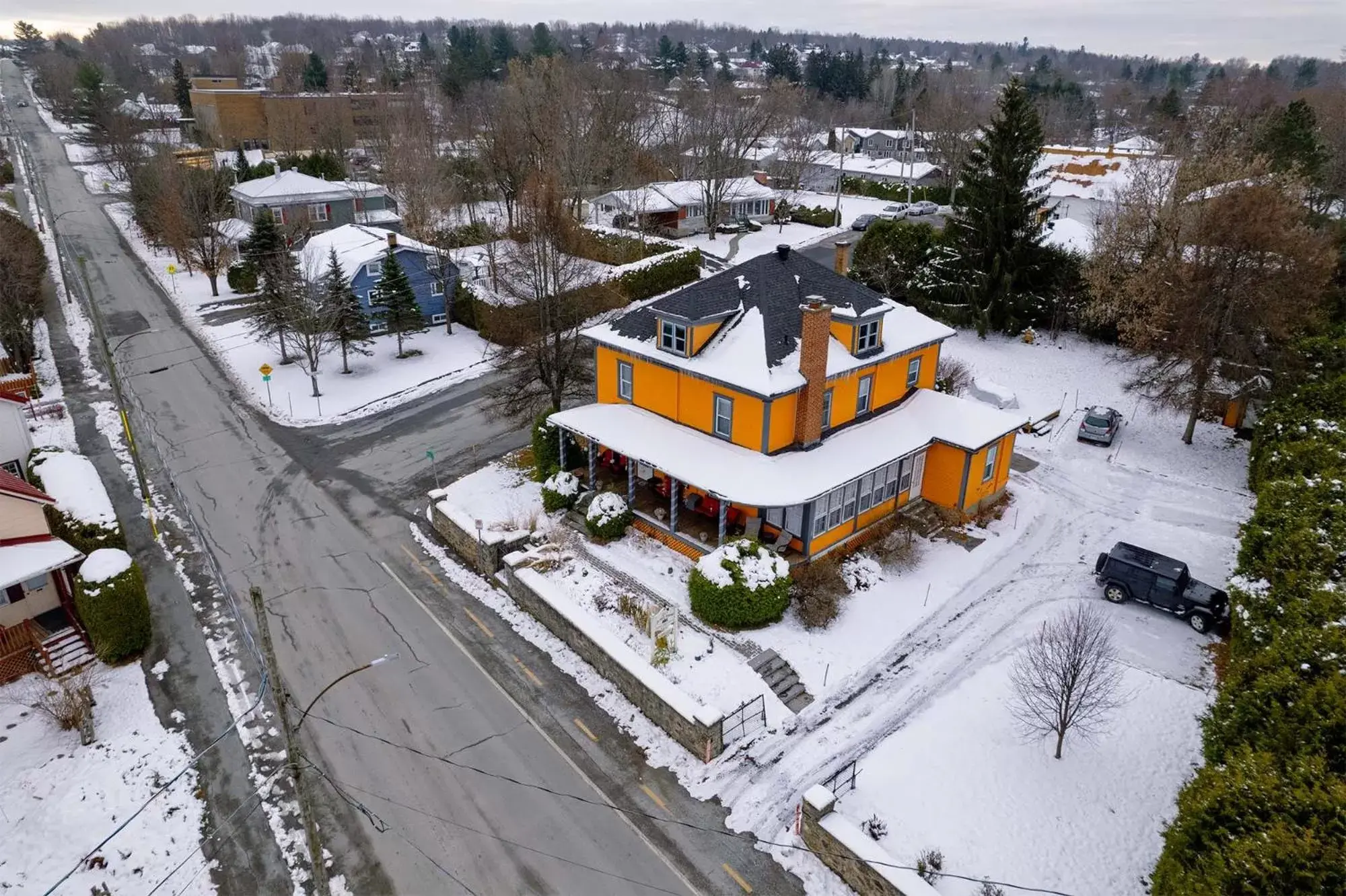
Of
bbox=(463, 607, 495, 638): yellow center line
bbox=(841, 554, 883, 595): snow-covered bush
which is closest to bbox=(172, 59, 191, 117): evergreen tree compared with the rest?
bbox=(463, 607, 495, 638): yellow center line

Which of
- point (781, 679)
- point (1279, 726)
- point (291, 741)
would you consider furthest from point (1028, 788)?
point (291, 741)

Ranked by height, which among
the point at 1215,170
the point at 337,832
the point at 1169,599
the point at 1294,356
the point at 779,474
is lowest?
the point at 337,832

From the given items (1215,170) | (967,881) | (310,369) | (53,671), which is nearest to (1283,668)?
(967,881)

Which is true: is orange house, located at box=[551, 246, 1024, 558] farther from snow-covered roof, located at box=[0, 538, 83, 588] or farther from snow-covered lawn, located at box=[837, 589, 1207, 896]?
snow-covered roof, located at box=[0, 538, 83, 588]

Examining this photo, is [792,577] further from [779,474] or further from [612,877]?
[612,877]

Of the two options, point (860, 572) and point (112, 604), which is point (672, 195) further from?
point (112, 604)

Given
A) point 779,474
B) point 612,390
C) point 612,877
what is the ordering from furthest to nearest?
point 612,390 < point 779,474 < point 612,877
